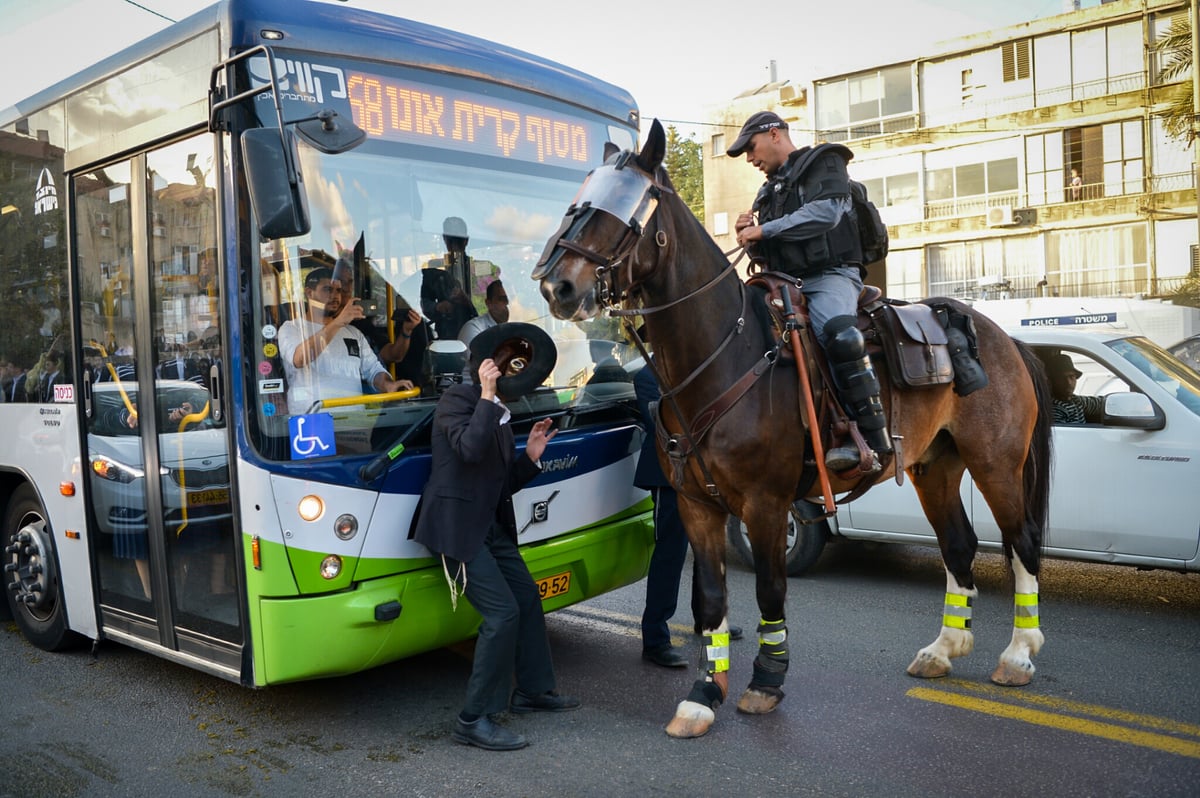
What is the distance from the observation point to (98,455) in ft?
17.7

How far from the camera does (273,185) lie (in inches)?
155

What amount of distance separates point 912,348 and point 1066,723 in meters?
1.93

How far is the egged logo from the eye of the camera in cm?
434

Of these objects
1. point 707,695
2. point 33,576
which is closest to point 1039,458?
point 707,695

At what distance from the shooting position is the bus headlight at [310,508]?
14.2 ft

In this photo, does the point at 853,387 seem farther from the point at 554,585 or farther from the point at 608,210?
the point at 554,585

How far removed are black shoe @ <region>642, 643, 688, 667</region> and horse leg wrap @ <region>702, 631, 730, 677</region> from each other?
82 cm

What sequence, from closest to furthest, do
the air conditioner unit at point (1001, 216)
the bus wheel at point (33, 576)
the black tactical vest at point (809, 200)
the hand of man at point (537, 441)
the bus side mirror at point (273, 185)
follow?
the bus side mirror at point (273, 185) < the hand of man at point (537, 441) < the black tactical vest at point (809, 200) < the bus wheel at point (33, 576) < the air conditioner unit at point (1001, 216)

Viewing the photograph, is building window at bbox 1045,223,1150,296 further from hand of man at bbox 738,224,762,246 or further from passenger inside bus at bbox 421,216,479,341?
passenger inside bus at bbox 421,216,479,341

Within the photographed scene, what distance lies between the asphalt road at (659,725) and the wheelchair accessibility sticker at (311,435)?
138 cm

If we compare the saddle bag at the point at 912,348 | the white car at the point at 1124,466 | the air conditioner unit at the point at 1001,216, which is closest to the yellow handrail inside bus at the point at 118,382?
the white car at the point at 1124,466

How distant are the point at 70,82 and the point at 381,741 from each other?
3.86 metres

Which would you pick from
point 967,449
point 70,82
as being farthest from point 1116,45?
point 70,82

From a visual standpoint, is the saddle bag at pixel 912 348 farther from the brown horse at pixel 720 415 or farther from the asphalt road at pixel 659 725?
the asphalt road at pixel 659 725
